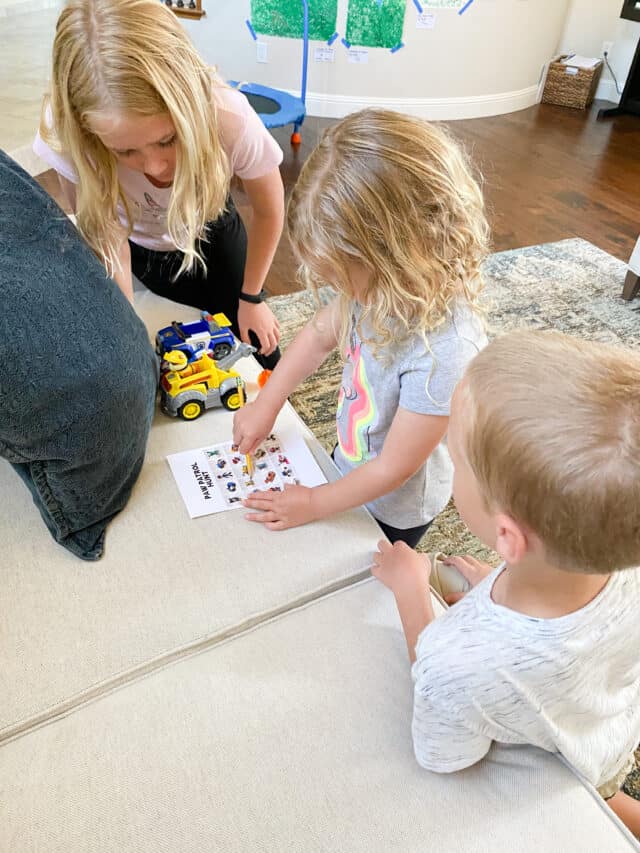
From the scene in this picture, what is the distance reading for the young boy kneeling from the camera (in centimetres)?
54

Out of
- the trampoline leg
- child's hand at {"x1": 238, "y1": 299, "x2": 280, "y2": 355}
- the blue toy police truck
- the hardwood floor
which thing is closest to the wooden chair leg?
the hardwood floor

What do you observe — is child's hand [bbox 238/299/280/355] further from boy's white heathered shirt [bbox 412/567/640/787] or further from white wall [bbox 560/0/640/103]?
white wall [bbox 560/0/640/103]

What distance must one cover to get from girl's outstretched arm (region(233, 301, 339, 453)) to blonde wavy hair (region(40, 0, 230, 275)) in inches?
10.4

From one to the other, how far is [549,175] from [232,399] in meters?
3.18

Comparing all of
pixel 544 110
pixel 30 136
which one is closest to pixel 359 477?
pixel 30 136

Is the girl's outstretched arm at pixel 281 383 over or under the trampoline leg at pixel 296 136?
over

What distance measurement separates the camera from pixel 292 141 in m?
3.82

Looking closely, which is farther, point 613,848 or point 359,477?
point 359,477

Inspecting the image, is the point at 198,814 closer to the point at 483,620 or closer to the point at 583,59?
the point at 483,620

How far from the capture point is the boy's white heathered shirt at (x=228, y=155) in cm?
123

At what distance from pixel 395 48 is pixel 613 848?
14.2ft

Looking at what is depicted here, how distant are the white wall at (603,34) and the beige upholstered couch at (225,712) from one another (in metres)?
4.89

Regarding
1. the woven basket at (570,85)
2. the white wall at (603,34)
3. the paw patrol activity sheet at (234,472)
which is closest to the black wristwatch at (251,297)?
A: the paw patrol activity sheet at (234,472)

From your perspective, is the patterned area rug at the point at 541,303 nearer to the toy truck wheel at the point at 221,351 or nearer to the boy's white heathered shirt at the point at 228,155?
the toy truck wheel at the point at 221,351
